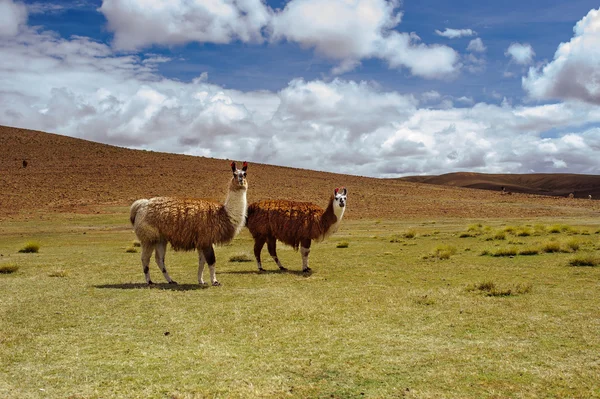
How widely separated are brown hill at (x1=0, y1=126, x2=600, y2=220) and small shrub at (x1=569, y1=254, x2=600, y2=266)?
3127 centimetres

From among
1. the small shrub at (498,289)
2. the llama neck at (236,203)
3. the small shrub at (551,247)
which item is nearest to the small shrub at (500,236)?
the small shrub at (551,247)

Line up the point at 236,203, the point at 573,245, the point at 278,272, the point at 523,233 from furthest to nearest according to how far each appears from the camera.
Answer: the point at 523,233 → the point at 573,245 → the point at 278,272 → the point at 236,203

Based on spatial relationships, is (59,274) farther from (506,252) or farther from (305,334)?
(506,252)

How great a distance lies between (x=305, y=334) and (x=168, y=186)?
5500cm

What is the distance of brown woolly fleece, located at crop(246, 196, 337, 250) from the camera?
523 inches

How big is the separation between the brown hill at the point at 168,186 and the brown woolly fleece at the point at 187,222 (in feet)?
112

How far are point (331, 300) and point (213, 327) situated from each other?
101 inches

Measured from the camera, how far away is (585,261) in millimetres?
12586

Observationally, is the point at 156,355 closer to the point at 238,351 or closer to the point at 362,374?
the point at 238,351

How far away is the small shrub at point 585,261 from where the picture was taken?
12516mm

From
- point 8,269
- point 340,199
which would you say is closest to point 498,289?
point 340,199

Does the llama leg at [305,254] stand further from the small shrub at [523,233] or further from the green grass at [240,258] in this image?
the small shrub at [523,233]

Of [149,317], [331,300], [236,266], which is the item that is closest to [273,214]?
[236,266]

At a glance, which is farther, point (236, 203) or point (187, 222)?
point (236, 203)
